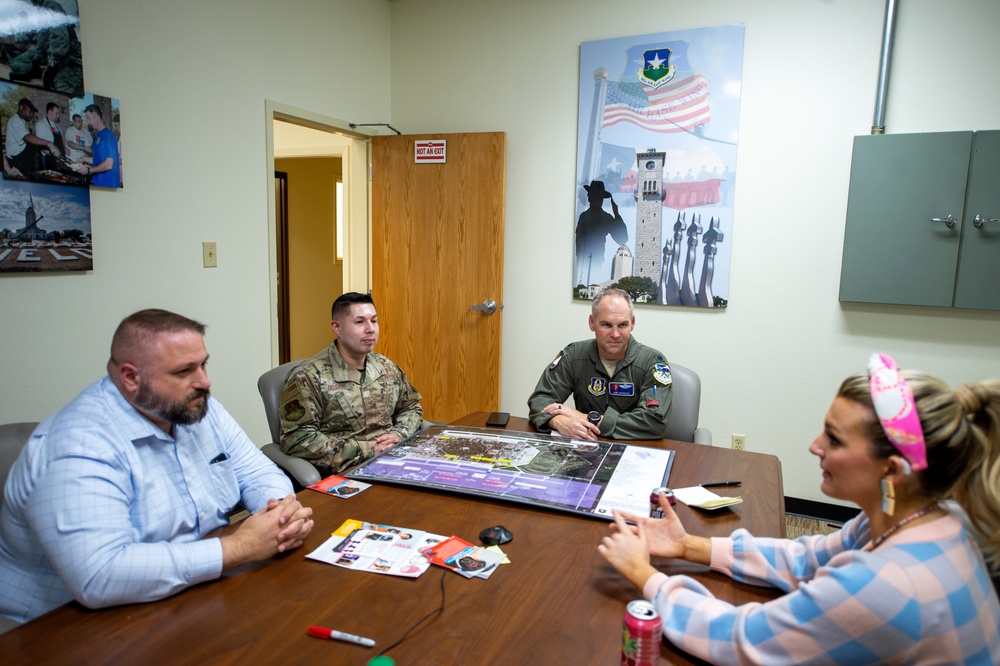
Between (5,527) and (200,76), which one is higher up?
(200,76)

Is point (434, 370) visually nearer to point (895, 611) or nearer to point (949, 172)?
point (949, 172)

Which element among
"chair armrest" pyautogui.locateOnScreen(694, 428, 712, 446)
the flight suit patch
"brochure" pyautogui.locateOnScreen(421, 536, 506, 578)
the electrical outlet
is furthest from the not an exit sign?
"brochure" pyautogui.locateOnScreen(421, 536, 506, 578)

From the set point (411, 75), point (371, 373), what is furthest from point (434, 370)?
point (411, 75)

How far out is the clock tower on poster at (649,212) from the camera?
11.9 feet

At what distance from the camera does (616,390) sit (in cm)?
251

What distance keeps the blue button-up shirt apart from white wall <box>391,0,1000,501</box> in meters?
2.75

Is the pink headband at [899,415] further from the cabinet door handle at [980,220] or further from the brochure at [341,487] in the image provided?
the cabinet door handle at [980,220]

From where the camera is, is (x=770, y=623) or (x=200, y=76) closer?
(x=770, y=623)

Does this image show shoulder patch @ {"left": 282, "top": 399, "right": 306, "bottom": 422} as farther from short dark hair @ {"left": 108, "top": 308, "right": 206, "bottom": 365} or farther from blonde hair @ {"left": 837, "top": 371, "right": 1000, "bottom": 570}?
blonde hair @ {"left": 837, "top": 371, "right": 1000, "bottom": 570}

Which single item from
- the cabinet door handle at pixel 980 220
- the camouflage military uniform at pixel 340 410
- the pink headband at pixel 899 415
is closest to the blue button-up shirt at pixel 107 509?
the camouflage military uniform at pixel 340 410

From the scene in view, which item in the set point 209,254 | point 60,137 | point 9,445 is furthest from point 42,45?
point 9,445

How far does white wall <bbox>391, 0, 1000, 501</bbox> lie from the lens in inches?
121

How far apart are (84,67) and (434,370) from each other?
252cm

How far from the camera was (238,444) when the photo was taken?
5.59 feet
